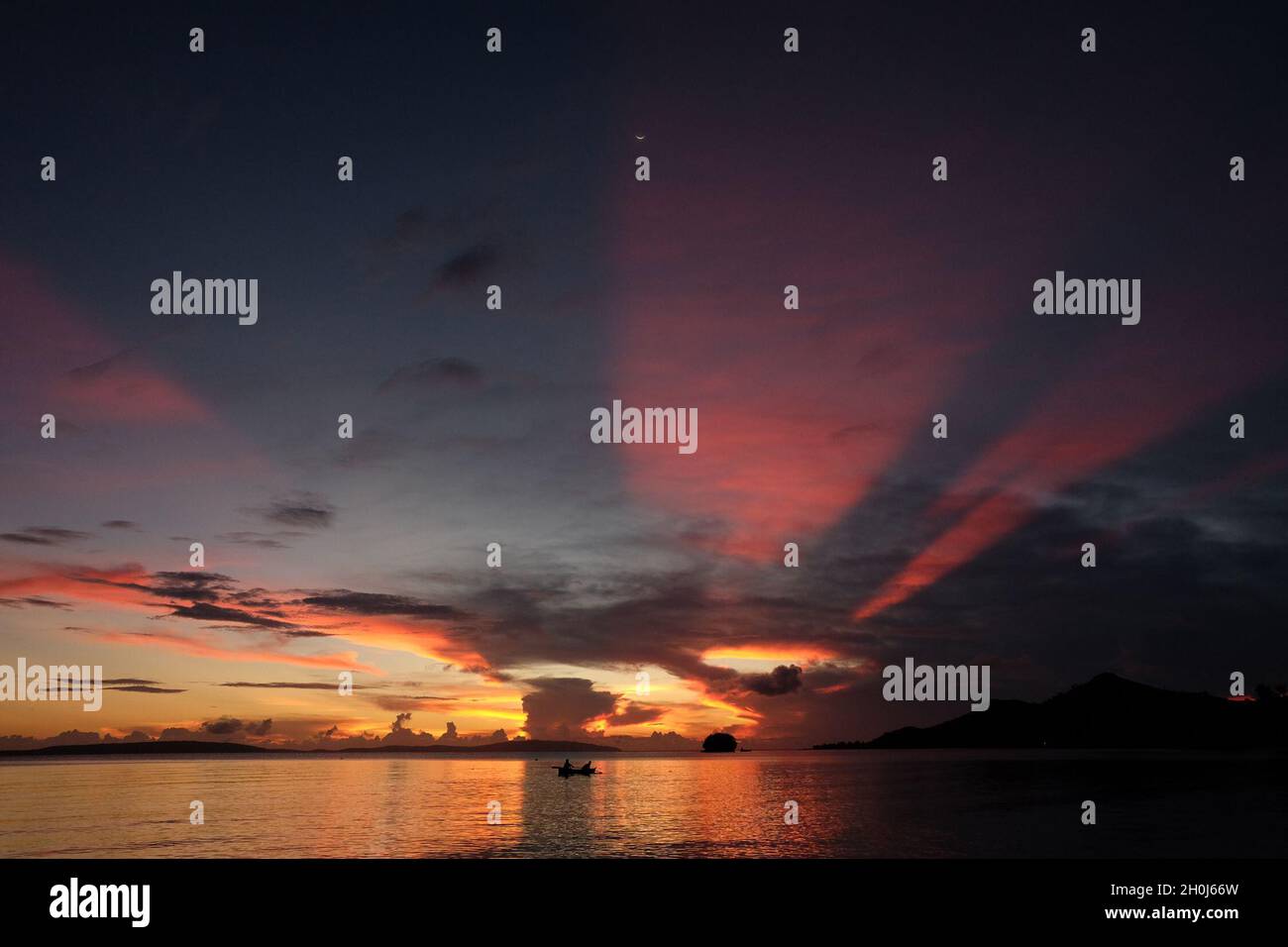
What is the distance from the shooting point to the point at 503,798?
349 ft

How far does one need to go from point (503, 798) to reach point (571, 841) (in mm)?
47713
